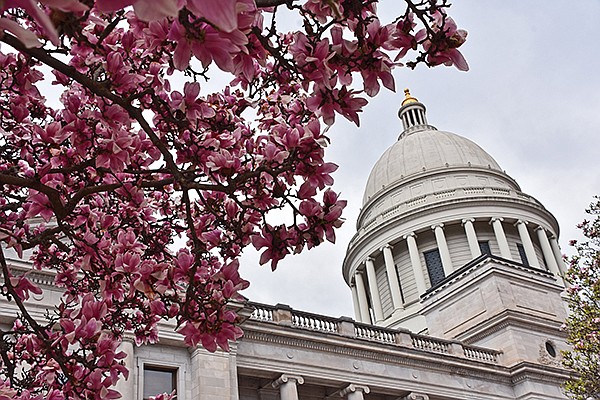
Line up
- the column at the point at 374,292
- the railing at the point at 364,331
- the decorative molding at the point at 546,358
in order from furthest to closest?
the column at the point at 374,292, the decorative molding at the point at 546,358, the railing at the point at 364,331

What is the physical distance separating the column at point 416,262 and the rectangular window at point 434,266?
86 cm

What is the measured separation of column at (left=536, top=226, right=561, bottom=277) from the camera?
43709mm

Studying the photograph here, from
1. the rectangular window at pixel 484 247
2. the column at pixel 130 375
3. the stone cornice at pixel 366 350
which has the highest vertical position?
the rectangular window at pixel 484 247

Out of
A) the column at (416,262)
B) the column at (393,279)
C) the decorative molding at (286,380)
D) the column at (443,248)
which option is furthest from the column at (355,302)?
the decorative molding at (286,380)

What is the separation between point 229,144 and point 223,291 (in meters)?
1.25

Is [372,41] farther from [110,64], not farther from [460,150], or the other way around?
[460,150]

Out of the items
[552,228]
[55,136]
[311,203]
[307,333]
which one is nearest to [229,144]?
[311,203]

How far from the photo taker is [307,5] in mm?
3627

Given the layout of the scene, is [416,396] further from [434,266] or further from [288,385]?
[434,266]

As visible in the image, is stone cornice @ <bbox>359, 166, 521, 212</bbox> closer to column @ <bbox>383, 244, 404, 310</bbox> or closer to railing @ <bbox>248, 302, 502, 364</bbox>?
column @ <bbox>383, 244, 404, 310</bbox>

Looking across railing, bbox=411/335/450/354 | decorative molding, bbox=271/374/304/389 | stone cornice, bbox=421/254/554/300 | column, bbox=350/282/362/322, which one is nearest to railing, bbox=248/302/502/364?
railing, bbox=411/335/450/354

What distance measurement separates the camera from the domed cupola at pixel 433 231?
43.3m

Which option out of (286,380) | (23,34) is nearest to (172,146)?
(23,34)

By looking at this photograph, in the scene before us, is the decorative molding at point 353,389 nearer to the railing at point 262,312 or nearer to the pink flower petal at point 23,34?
the railing at point 262,312
